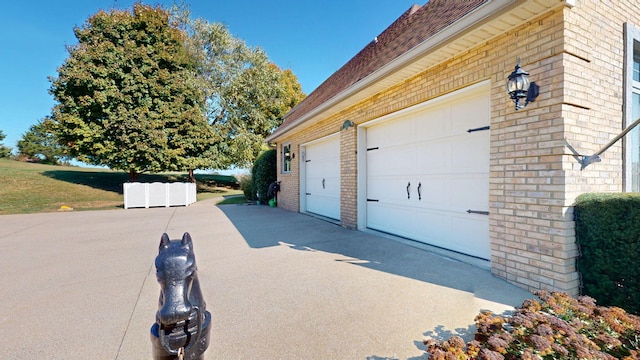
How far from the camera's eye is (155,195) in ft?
40.9

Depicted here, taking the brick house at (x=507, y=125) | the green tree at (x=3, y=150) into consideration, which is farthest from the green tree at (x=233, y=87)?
the green tree at (x=3, y=150)

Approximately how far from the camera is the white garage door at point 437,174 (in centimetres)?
379

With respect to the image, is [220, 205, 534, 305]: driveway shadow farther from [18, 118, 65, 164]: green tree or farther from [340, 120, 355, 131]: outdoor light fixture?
[18, 118, 65, 164]: green tree

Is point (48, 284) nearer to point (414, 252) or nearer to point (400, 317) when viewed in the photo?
point (400, 317)

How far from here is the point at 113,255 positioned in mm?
4617

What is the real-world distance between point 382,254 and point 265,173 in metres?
9.24

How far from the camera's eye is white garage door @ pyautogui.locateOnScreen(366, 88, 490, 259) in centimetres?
379

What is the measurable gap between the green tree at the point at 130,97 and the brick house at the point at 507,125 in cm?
1428

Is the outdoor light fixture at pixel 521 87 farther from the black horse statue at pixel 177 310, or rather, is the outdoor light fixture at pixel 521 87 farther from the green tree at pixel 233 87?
the green tree at pixel 233 87

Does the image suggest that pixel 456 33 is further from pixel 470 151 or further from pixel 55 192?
pixel 55 192

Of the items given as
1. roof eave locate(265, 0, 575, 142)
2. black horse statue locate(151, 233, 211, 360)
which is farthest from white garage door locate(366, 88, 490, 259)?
black horse statue locate(151, 233, 211, 360)

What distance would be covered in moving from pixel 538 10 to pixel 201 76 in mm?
19424

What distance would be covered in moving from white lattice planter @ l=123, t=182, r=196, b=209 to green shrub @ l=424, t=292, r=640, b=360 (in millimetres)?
13397

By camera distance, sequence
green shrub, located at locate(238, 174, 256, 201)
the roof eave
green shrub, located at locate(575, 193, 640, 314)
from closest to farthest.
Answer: green shrub, located at locate(575, 193, 640, 314) < the roof eave < green shrub, located at locate(238, 174, 256, 201)
